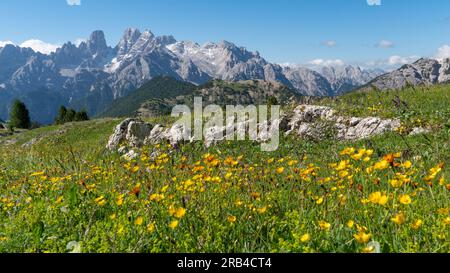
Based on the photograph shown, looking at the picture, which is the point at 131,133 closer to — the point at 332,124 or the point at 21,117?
the point at 332,124

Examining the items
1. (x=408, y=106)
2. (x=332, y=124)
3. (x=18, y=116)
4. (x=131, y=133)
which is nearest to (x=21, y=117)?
(x=18, y=116)

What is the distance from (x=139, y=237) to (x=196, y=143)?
1049 cm

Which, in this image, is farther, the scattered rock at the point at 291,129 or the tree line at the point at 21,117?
the tree line at the point at 21,117

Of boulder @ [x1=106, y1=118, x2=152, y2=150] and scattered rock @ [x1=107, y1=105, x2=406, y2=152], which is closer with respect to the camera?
scattered rock @ [x1=107, y1=105, x2=406, y2=152]

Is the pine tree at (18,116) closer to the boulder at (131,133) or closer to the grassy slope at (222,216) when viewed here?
the boulder at (131,133)

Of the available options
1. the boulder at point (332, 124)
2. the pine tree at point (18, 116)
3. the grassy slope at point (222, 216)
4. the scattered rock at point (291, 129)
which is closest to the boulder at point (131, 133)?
the scattered rock at point (291, 129)

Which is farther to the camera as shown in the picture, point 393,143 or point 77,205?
point 393,143

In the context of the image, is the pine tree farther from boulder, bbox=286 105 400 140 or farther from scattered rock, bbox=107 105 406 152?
boulder, bbox=286 105 400 140

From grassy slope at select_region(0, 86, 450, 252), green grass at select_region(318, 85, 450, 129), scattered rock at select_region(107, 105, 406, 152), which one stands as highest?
green grass at select_region(318, 85, 450, 129)

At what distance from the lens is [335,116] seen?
1491 centimetres

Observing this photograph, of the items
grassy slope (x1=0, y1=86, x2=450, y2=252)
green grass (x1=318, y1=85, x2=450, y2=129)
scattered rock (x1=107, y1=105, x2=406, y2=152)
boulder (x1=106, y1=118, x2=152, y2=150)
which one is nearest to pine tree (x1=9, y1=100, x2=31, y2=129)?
boulder (x1=106, y1=118, x2=152, y2=150)
